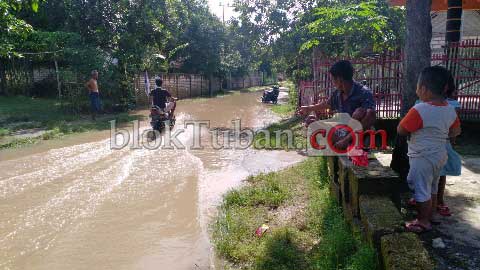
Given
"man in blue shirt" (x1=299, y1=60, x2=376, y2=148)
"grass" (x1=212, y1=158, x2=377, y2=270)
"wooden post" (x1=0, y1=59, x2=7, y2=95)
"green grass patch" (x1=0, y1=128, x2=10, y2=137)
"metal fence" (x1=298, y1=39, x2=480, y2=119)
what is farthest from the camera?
"wooden post" (x1=0, y1=59, x2=7, y2=95)

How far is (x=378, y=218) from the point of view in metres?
3.12

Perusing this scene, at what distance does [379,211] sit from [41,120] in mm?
12692

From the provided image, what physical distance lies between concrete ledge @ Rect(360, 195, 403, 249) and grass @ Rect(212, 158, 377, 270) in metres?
0.14

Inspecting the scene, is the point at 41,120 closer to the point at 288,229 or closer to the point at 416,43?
the point at 288,229

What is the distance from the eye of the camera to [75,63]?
50.8 feet

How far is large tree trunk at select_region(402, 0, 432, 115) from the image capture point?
185 inches

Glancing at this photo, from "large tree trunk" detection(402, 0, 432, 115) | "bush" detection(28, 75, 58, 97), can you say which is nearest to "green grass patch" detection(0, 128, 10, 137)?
"bush" detection(28, 75, 58, 97)

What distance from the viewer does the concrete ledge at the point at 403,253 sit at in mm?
2500

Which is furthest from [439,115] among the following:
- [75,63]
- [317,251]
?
[75,63]

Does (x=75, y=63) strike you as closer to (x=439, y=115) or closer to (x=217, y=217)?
(x=217, y=217)

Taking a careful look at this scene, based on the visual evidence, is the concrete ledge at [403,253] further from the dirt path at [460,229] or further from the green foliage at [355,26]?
the green foliage at [355,26]

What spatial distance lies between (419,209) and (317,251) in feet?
3.50

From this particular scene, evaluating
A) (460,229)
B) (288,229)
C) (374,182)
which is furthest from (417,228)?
(288,229)

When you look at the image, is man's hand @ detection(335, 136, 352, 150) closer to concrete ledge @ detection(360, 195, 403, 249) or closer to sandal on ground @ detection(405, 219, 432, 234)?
concrete ledge @ detection(360, 195, 403, 249)
